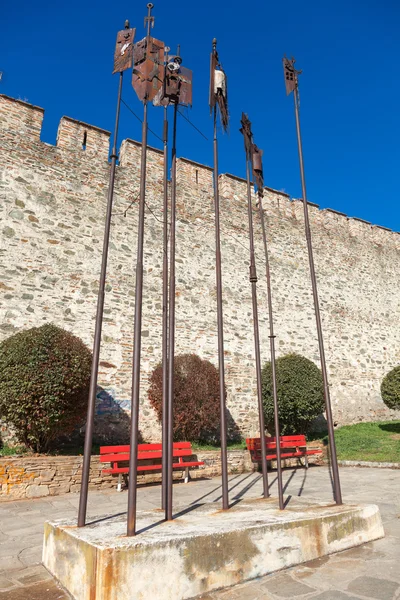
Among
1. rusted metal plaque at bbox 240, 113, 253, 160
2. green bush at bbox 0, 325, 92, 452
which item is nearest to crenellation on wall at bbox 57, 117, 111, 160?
green bush at bbox 0, 325, 92, 452

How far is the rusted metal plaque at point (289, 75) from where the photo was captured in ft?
16.9

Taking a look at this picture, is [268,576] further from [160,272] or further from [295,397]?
Result: [160,272]

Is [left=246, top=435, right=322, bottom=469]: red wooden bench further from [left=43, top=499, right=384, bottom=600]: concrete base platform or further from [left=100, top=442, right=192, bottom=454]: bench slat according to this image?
[left=43, top=499, right=384, bottom=600]: concrete base platform

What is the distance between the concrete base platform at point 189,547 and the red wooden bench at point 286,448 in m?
4.86

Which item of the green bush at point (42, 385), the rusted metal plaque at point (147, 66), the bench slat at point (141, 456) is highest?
the rusted metal plaque at point (147, 66)

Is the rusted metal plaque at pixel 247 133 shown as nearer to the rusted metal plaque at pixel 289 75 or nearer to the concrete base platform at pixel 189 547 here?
the rusted metal plaque at pixel 289 75

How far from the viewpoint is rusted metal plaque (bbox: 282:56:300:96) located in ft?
16.9

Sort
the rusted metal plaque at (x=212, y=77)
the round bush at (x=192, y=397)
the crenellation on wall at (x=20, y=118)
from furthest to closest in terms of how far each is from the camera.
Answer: the crenellation on wall at (x=20, y=118)
the round bush at (x=192, y=397)
the rusted metal plaque at (x=212, y=77)

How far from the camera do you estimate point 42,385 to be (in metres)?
6.39

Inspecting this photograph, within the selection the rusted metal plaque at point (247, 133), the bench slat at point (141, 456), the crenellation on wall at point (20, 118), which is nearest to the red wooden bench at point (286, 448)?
the bench slat at point (141, 456)

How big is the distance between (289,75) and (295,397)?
7183mm

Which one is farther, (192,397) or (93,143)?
(93,143)

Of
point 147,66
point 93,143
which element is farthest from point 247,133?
point 93,143

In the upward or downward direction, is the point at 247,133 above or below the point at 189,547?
above
